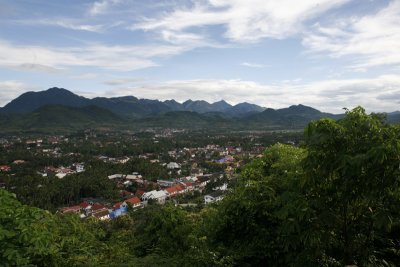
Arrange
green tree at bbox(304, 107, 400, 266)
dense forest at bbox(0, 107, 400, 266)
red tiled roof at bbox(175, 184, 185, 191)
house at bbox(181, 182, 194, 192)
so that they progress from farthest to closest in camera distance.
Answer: house at bbox(181, 182, 194, 192) < red tiled roof at bbox(175, 184, 185, 191) < dense forest at bbox(0, 107, 400, 266) < green tree at bbox(304, 107, 400, 266)

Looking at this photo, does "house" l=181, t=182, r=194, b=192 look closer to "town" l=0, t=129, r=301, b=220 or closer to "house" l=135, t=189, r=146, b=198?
"town" l=0, t=129, r=301, b=220

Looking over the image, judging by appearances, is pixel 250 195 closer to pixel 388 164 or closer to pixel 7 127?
pixel 388 164

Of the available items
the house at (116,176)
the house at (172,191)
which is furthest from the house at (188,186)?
the house at (116,176)

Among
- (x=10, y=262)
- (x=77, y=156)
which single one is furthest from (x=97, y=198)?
(x=10, y=262)

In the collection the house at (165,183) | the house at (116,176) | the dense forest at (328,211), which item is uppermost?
the dense forest at (328,211)

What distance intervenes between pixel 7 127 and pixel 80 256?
199 meters

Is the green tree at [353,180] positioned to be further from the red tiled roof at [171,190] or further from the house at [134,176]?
the house at [134,176]

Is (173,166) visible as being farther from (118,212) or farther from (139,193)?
(118,212)

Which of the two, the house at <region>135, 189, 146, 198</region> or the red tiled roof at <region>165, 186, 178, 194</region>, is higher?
the red tiled roof at <region>165, 186, 178, 194</region>

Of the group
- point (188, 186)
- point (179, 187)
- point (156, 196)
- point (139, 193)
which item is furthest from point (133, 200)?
point (188, 186)

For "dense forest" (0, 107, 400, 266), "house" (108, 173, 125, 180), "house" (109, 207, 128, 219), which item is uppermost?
"dense forest" (0, 107, 400, 266)

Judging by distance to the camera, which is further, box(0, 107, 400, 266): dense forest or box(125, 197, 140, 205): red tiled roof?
box(125, 197, 140, 205): red tiled roof

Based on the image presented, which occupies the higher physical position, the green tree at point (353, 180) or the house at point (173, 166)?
the green tree at point (353, 180)

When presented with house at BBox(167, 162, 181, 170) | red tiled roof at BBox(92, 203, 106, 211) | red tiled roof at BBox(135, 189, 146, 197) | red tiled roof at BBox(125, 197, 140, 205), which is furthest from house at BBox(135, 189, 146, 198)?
house at BBox(167, 162, 181, 170)
